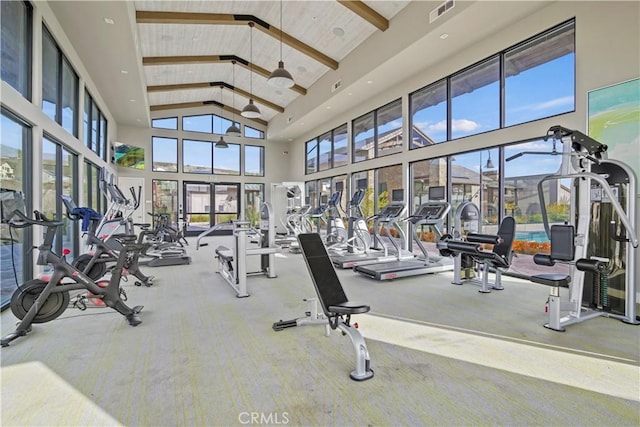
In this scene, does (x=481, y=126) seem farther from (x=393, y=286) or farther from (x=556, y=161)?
(x=393, y=286)

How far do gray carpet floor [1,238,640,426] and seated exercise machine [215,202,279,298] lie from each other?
2.12ft

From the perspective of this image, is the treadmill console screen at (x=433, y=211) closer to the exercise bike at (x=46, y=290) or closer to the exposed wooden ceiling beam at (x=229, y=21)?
the exercise bike at (x=46, y=290)

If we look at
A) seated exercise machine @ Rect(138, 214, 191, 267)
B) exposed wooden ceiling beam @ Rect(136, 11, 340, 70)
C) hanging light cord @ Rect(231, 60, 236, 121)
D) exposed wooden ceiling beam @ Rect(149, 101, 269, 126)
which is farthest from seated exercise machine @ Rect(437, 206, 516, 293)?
exposed wooden ceiling beam @ Rect(149, 101, 269, 126)

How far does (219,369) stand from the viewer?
2.52m

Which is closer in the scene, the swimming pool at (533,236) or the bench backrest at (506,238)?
the bench backrest at (506,238)

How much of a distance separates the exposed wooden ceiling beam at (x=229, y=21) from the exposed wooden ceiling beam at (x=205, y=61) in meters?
1.93

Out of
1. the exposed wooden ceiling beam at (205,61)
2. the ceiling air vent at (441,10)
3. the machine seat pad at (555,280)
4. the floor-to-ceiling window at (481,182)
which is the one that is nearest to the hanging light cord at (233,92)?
the exposed wooden ceiling beam at (205,61)

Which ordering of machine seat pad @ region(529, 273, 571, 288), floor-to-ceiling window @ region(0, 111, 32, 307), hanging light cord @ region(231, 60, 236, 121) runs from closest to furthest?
machine seat pad @ region(529, 273, 571, 288) → floor-to-ceiling window @ region(0, 111, 32, 307) → hanging light cord @ region(231, 60, 236, 121)

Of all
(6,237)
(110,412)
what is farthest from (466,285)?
(6,237)

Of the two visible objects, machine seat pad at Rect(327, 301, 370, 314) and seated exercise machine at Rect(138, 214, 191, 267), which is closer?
machine seat pad at Rect(327, 301, 370, 314)

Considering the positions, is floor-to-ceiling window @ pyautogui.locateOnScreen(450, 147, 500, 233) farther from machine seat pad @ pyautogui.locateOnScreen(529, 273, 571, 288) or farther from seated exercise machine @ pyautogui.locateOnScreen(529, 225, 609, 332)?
machine seat pad @ pyautogui.locateOnScreen(529, 273, 571, 288)

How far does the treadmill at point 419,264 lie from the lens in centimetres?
561

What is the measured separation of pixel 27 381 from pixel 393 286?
4.28m

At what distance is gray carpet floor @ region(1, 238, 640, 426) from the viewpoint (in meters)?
1.99
